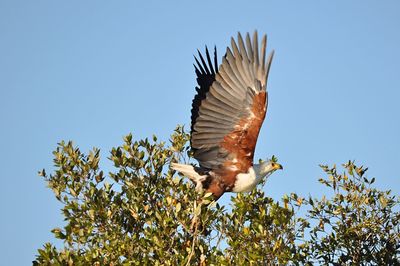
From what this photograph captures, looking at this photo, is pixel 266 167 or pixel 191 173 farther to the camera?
pixel 266 167

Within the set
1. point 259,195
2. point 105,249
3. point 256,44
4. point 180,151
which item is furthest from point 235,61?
point 105,249

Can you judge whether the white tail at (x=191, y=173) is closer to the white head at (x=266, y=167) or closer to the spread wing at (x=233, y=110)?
the spread wing at (x=233, y=110)

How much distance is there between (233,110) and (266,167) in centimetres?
104

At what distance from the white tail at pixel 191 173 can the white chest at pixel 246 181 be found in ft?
1.69

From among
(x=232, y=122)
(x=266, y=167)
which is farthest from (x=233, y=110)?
(x=266, y=167)

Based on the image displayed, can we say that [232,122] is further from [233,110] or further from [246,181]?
[246,181]

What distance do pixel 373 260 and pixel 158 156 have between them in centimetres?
313

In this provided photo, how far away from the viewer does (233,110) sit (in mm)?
9883

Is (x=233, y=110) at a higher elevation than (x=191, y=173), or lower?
higher

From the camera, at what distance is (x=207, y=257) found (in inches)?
280

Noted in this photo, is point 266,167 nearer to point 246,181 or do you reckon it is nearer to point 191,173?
point 246,181

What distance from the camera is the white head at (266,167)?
10.0m

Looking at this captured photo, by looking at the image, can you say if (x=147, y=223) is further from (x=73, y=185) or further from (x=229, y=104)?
(x=229, y=104)

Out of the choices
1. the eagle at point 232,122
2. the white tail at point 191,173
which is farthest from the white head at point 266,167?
the white tail at point 191,173
